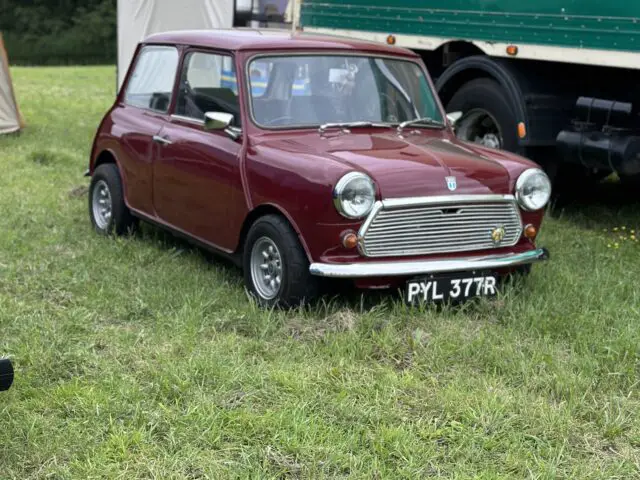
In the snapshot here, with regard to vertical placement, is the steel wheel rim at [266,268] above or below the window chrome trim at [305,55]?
below

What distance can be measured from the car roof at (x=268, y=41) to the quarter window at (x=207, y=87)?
9 centimetres

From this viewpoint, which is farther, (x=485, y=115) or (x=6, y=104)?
(x=6, y=104)

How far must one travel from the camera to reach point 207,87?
592cm

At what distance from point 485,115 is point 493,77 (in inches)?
14.9

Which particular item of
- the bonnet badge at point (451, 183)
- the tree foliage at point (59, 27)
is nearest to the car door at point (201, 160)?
the bonnet badge at point (451, 183)

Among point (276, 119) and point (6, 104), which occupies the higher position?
point (276, 119)

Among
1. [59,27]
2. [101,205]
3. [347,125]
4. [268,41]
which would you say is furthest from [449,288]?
[59,27]

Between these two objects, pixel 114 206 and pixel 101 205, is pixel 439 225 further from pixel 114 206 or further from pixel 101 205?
pixel 101 205

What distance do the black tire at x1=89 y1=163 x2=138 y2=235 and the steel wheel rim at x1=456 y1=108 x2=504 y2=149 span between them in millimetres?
3131

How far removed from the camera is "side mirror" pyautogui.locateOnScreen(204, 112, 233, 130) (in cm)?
532

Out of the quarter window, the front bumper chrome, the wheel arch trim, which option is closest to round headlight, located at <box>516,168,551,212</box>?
the front bumper chrome

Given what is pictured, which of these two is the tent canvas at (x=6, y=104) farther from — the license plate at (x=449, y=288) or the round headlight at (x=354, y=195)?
the license plate at (x=449, y=288)

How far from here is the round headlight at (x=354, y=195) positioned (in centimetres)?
464

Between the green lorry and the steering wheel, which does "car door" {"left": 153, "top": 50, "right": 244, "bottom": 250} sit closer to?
the steering wheel
